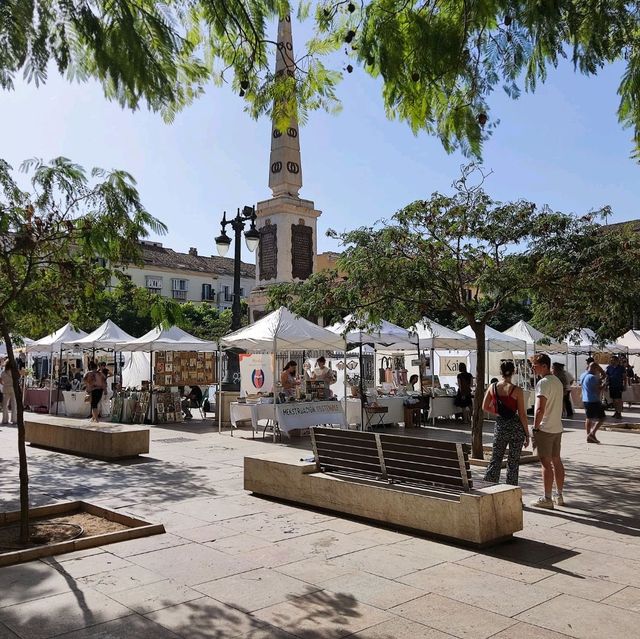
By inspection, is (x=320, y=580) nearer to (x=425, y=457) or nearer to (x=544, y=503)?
(x=425, y=457)

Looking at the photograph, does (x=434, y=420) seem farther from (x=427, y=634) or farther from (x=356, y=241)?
(x=427, y=634)

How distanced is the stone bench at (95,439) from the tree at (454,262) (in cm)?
377

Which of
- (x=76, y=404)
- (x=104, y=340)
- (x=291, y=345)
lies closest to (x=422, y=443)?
(x=291, y=345)

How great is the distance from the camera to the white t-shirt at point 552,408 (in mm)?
7793

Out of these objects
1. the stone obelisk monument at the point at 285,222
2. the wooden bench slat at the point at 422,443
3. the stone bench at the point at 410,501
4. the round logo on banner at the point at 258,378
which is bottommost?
the stone bench at the point at 410,501

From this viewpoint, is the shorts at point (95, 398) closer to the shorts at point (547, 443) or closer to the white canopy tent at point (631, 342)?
the shorts at point (547, 443)

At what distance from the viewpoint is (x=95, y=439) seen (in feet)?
39.9

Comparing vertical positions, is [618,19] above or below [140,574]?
above

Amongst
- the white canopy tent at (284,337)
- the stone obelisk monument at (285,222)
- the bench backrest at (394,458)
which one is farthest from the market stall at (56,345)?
the bench backrest at (394,458)

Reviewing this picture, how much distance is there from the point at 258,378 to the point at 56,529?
12.7 metres

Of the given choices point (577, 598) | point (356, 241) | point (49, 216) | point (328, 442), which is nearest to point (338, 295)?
point (356, 241)

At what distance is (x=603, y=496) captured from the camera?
28.1 feet

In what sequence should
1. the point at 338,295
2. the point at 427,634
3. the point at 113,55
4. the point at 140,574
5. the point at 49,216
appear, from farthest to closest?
the point at 338,295 < the point at 49,216 < the point at 140,574 < the point at 113,55 < the point at 427,634

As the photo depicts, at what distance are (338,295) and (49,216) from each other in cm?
470
